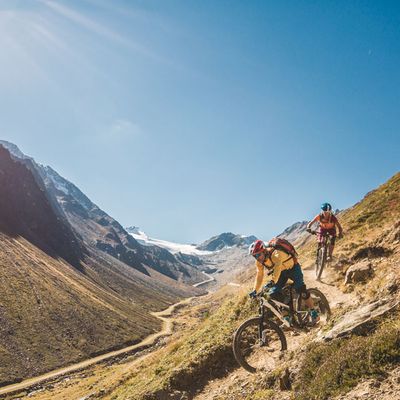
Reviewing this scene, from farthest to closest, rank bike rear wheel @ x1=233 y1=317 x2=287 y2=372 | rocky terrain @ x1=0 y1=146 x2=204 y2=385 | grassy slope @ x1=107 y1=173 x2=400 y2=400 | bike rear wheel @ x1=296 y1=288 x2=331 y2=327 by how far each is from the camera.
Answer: rocky terrain @ x1=0 y1=146 x2=204 y2=385 → bike rear wheel @ x1=296 y1=288 x2=331 y2=327 → bike rear wheel @ x1=233 y1=317 x2=287 y2=372 → grassy slope @ x1=107 y1=173 x2=400 y2=400

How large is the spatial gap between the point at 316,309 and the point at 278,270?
2839 millimetres

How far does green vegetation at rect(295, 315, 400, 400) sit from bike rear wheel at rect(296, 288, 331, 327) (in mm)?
2720

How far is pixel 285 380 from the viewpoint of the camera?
10180 millimetres

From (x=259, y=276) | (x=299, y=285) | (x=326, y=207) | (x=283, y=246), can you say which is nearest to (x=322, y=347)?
(x=299, y=285)

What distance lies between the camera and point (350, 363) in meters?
8.86

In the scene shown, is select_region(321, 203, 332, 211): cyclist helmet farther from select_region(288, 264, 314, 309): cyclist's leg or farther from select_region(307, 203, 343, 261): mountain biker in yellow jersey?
select_region(288, 264, 314, 309): cyclist's leg

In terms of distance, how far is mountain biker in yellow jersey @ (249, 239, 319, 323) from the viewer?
1258 cm

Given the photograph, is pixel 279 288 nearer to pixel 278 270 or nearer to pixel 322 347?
pixel 278 270

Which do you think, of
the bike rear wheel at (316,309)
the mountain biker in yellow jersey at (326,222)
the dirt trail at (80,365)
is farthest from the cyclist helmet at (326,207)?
the dirt trail at (80,365)

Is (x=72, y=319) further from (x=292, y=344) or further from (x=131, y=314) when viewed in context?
(x=292, y=344)

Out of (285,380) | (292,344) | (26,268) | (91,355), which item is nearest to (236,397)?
(285,380)

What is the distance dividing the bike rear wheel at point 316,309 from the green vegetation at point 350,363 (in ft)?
8.92

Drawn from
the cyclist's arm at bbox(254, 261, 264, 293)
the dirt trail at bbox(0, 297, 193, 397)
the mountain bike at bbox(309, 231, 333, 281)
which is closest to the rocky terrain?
the dirt trail at bbox(0, 297, 193, 397)

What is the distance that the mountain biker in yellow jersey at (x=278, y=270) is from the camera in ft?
41.3
